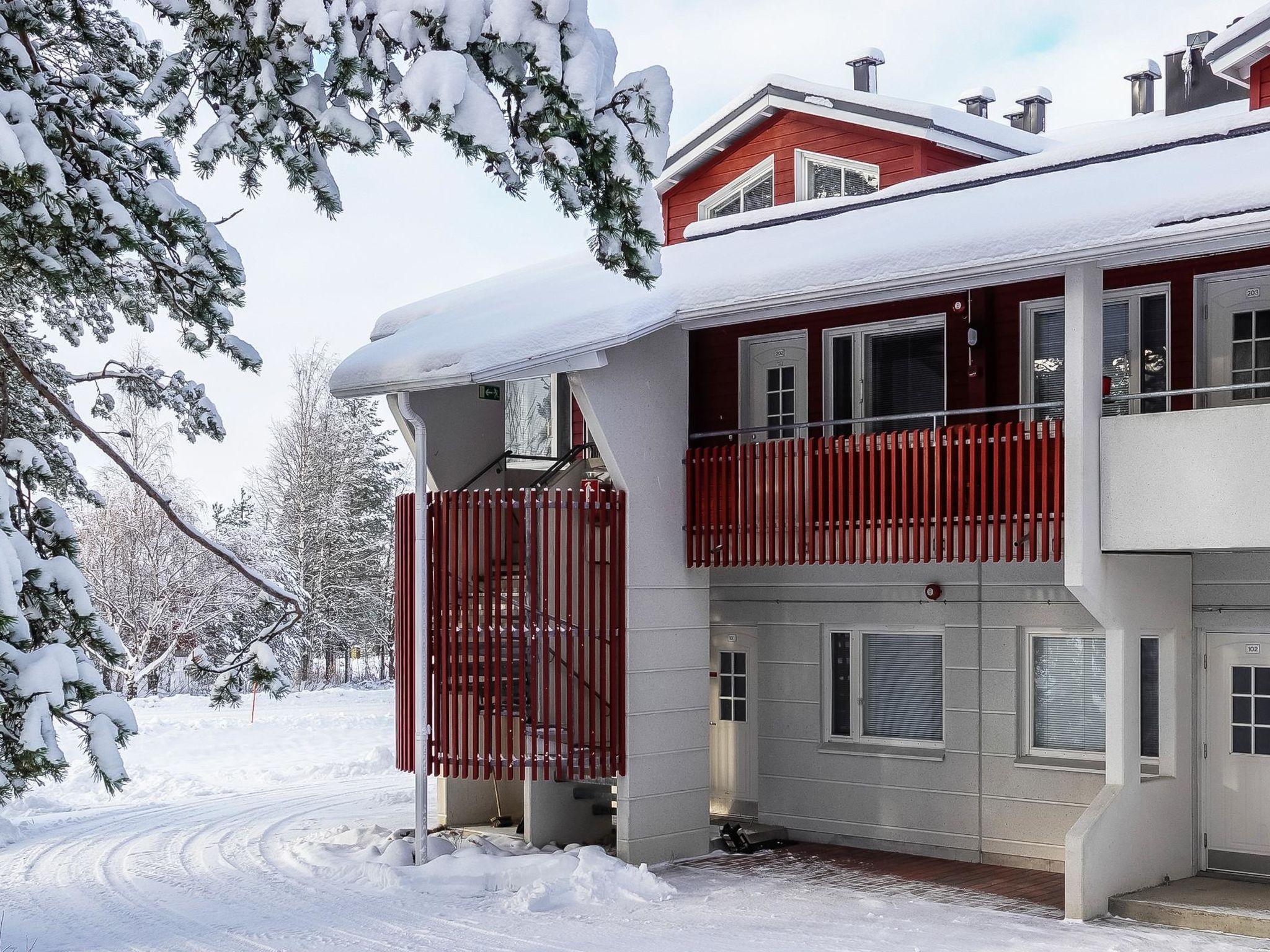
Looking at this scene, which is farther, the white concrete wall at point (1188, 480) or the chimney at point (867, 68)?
the chimney at point (867, 68)

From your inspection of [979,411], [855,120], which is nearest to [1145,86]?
[855,120]

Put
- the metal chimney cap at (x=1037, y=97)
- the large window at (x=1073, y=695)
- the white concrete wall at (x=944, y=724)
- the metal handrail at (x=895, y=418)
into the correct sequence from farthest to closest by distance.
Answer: the metal chimney cap at (x=1037, y=97), the white concrete wall at (x=944, y=724), the large window at (x=1073, y=695), the metal handrail at (x=895, y=418)

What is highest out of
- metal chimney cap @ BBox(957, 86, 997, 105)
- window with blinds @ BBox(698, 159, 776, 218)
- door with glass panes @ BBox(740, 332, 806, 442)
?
metal chimney cap @ BBox(957, 86, 997, 105)

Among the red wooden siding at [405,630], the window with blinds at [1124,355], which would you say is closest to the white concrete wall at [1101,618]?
the window with blinds at [1124,355]

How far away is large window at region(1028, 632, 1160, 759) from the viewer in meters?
12.4

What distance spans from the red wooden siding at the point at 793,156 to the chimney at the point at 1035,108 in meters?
4.20

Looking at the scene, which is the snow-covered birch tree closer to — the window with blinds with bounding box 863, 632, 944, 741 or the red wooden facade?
the red wooden facade

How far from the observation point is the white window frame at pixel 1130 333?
12125 millimetres

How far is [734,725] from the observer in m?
15.3

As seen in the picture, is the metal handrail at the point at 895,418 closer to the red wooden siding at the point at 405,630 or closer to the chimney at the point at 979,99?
the red wooden siding at the point at 405,630

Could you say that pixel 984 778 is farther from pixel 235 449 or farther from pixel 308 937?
pixel 235 449

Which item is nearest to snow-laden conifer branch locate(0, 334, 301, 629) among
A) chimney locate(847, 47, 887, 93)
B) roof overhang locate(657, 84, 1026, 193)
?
roof overhang locate(657, 84, 1026, 193)

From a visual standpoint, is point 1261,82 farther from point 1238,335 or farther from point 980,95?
point 980,95

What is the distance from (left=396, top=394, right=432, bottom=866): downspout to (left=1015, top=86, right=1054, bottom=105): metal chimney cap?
1163 cm
